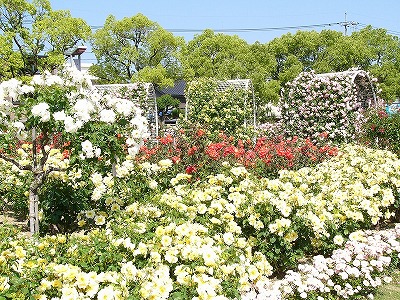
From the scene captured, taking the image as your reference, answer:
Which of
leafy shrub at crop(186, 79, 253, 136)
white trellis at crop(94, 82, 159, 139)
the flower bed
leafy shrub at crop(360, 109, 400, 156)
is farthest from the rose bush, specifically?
white trellis at crop(94, 82, 159, 139)

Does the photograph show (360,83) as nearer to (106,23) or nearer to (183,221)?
(183,221)

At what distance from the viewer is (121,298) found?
2646mm

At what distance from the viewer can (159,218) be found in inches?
151

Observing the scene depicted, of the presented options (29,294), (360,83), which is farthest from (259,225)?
(360,83)

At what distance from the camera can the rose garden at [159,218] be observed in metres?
2.96

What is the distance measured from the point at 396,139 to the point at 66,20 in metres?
16.6

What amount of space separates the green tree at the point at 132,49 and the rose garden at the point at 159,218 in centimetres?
2013

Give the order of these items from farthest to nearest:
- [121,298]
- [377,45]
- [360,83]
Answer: [377,45]
[360,83]
[121,298]

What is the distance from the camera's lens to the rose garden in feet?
9.70

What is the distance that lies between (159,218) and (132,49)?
23.1m

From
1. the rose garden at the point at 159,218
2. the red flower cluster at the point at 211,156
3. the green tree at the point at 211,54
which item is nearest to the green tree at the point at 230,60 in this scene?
the green tree at the point at 211,54

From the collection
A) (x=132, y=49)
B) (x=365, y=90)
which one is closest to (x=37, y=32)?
(x=132, y=49)

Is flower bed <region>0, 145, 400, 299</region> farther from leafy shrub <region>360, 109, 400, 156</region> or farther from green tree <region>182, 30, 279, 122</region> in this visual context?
green tree <region>182, 30, 279, 122</region>

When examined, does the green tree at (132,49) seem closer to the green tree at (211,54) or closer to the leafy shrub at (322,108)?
the green tree at (211,54)
